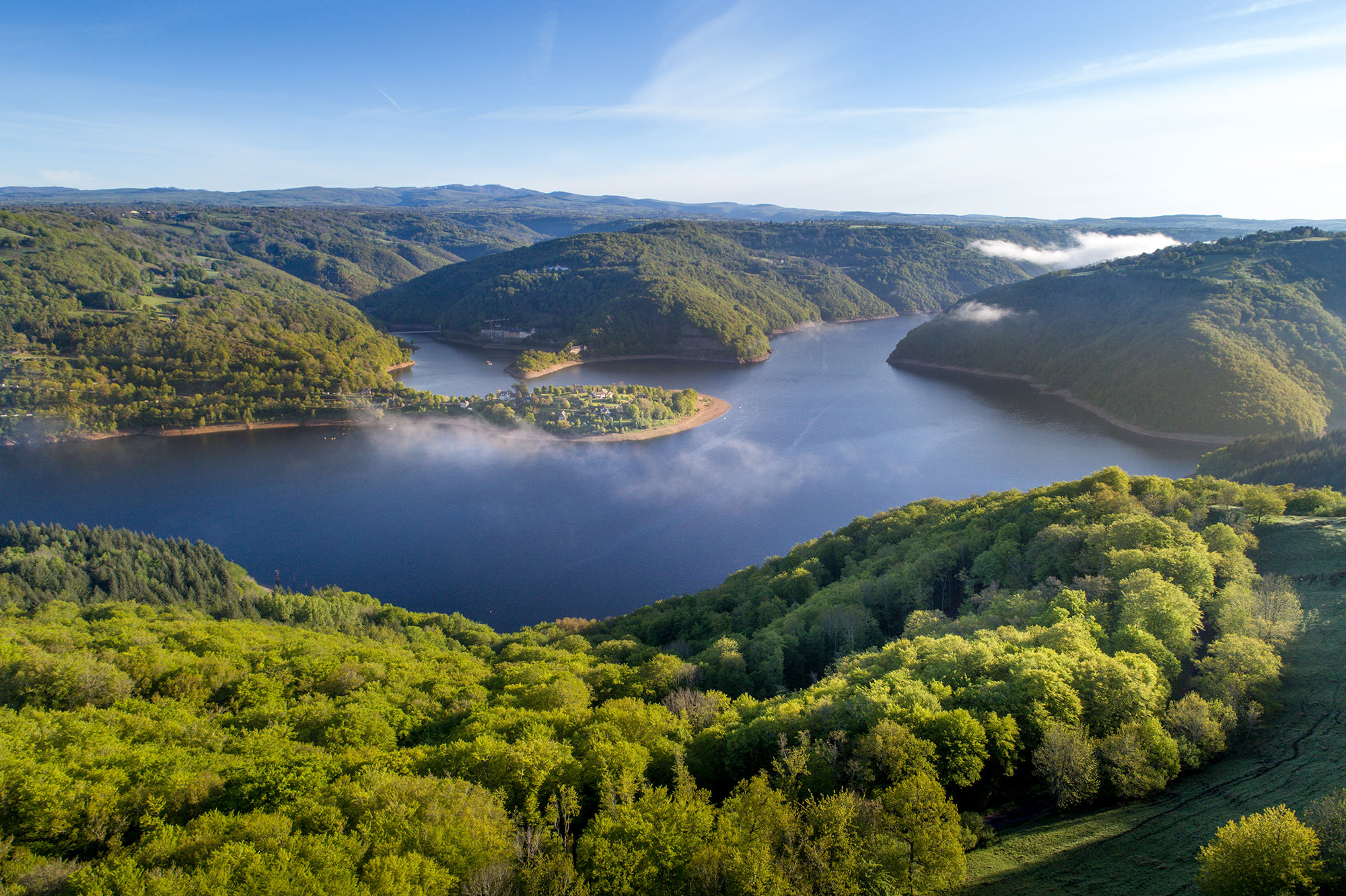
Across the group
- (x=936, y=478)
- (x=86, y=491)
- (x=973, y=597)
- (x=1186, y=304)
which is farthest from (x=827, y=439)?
(x=86, y=491)

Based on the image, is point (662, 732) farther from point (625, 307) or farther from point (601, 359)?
point (625, 307)

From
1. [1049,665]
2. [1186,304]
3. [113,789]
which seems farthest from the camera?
[1186,304]

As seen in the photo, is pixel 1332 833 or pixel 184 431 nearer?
pixel 1332 833

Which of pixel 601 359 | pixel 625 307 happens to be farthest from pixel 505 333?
pixel 601 359

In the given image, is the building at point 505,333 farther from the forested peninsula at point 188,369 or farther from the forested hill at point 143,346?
the forested peninsula at point 188,369

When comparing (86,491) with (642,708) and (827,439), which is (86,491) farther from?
(827,439)
